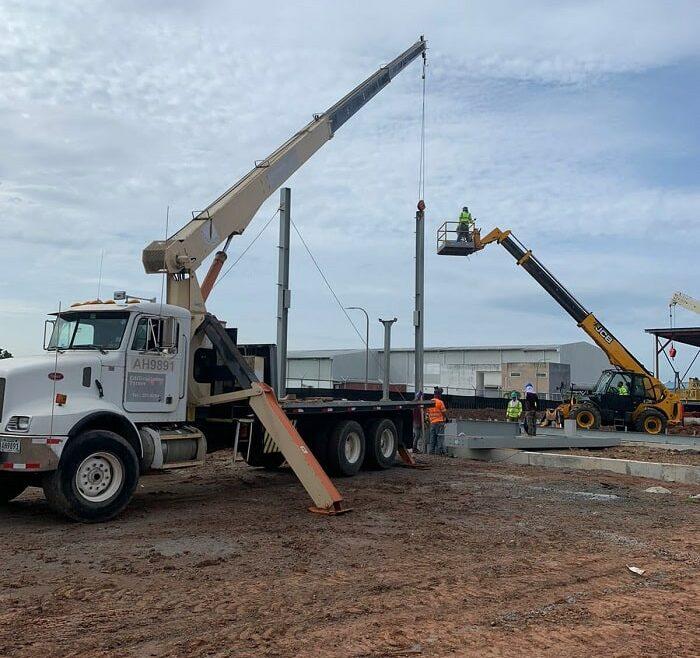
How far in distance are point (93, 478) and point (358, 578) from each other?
14.0ft

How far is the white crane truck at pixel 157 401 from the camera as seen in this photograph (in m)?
9.59

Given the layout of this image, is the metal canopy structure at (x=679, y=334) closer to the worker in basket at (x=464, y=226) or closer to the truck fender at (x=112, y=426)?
the worker in basket at (x=464, y=226)

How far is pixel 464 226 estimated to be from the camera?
1009 inches

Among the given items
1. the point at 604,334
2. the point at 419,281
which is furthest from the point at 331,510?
the point at 604,334

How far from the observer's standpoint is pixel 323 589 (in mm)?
6883

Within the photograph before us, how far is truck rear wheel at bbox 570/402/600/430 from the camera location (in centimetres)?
2692

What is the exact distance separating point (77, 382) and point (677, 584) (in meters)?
7.51

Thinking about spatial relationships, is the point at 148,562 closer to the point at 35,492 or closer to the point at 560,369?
the point at 35,492

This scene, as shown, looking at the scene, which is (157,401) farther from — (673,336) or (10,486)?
(673,336)

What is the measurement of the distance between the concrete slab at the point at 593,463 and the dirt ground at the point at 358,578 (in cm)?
295

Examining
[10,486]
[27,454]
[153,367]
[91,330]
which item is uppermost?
[91,330]

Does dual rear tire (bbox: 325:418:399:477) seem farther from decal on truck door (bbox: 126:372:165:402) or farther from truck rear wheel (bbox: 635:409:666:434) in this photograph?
truck rear wheel (bbox: 635:409:666:434)

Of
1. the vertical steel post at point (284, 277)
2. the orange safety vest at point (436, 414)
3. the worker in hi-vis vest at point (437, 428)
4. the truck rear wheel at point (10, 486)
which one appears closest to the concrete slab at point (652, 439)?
the worker in hi-vis vest at point (437, 428)

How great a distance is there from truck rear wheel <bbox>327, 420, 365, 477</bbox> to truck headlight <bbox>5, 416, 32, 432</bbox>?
6.43m
